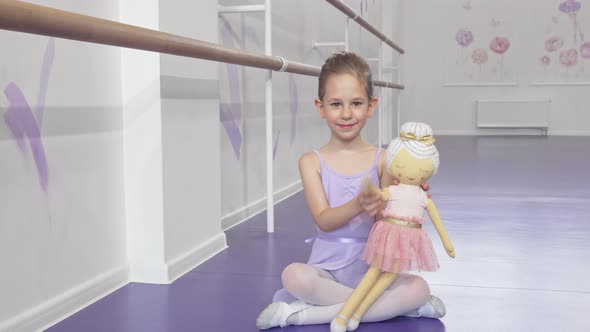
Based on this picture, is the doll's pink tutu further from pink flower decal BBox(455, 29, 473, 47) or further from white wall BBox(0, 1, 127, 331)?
pink flower decal BBox(455, 29, 473, 47)

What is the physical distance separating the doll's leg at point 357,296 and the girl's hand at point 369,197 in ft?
0.55

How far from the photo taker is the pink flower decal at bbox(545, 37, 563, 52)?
24.3 ft

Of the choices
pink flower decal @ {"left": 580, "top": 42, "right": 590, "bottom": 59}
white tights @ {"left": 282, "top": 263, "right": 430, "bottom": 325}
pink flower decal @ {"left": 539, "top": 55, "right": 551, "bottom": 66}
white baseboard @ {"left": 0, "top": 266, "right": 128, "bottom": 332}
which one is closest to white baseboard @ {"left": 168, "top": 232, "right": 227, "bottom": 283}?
white baseboard @ {"left": 0, "top": 266, "right": 128, "bottom": 332}

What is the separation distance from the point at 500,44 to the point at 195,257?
663 cm

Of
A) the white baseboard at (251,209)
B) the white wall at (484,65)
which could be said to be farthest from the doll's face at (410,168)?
the white wall at (484,65)

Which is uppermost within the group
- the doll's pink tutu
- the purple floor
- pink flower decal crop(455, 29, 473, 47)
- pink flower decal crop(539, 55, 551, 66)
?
pink flower decal crop(455, 29, 473, 47)

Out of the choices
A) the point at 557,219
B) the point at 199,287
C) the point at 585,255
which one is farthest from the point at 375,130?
the point at 199,287

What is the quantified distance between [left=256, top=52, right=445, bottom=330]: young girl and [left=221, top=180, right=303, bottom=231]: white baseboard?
92cm

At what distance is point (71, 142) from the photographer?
134 cm

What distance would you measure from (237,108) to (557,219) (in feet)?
4.03

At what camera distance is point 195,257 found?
5.67 feet

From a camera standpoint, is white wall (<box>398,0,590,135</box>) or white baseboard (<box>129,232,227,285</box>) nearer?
white baseboard (<box>129,232,227,285</box>)

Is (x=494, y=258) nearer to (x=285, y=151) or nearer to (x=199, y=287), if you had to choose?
(x=199, y=287)

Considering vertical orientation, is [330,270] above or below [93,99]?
below
